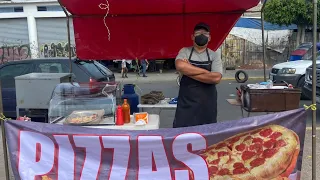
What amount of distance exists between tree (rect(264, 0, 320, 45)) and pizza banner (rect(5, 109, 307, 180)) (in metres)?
17.2

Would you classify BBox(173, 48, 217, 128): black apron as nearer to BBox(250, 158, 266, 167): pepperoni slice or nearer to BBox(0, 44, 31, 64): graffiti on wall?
BBox(250, 158, 266, 167): pepperoni slice

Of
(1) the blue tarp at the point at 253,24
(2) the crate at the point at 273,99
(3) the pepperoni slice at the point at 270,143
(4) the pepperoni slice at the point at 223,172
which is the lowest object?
(4) the pepperoni slice at the point at 223,172

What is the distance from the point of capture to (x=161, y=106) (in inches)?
246

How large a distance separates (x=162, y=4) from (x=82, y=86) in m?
1.67

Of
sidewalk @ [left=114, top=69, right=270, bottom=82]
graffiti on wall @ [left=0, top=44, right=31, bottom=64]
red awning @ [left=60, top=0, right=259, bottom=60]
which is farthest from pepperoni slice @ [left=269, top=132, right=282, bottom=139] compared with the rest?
graffiti on wall @ [left=0, top=44, right=31, bottom=64]

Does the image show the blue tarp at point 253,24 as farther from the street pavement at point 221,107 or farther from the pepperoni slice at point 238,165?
the pepperoni slice at point 238,165

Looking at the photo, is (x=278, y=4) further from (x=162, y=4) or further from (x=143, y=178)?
(x=143, y=178)

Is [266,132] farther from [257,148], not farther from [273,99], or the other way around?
[273,99]

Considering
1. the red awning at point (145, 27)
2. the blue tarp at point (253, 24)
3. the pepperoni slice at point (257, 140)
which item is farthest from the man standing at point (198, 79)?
the blue tarp at point (253, 24)

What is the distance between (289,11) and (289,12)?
56 millimetres

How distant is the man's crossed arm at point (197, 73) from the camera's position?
407 cm

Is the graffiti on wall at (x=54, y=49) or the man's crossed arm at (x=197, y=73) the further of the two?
the graffiti on wall at (x=54, y=49)

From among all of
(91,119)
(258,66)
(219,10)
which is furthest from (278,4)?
(91,119)

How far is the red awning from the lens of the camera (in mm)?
5414
